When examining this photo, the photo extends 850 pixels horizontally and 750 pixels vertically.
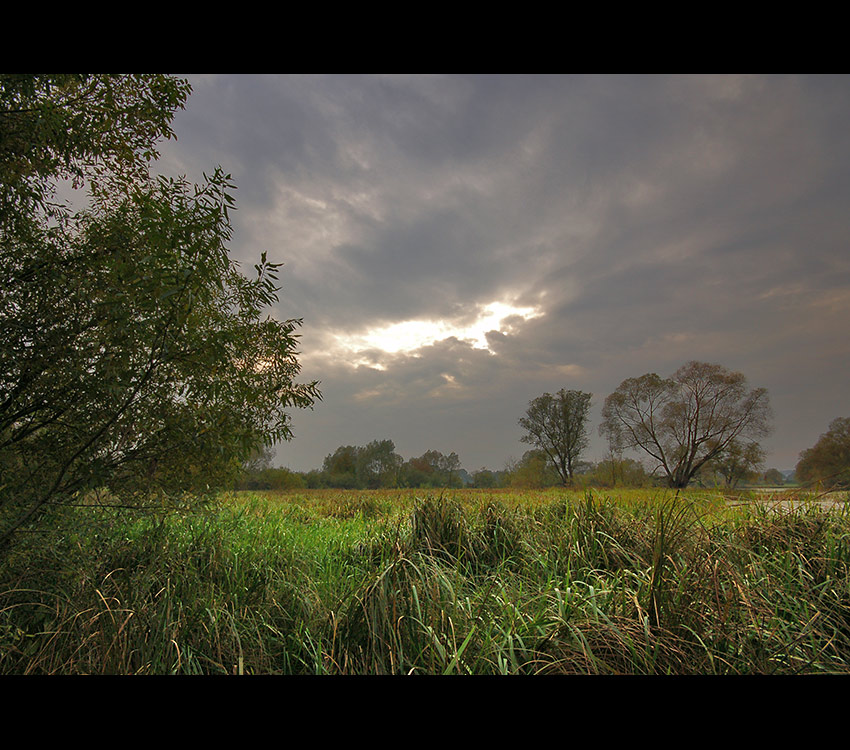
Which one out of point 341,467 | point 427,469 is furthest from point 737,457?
point 341,467

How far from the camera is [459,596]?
9.45 feet

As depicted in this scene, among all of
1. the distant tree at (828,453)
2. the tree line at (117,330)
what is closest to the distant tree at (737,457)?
the distant tree at (828,453)

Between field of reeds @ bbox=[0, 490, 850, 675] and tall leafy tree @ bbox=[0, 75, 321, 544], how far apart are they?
64 centimetres

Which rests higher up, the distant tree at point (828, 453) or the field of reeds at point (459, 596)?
the distant tree at point (828, 453)

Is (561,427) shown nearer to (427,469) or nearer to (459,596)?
(427,469)

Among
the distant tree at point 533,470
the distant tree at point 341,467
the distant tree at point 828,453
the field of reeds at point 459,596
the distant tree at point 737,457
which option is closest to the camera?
the field of reeds at point 459,596

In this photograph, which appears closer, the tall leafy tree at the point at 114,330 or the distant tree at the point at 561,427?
the tall leafy tree at the point at 114,330

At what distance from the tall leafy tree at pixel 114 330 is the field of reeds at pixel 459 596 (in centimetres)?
64

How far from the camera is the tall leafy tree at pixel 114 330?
2742mm

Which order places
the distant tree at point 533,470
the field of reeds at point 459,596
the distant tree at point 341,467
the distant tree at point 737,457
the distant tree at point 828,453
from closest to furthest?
the field of reeds at point 459,596
the distant tree at point 828,453
the distant tree at point 737,457
the distant tree at point 533,470
the distant tree at point 341,467

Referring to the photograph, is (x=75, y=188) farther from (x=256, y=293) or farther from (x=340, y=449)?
(x=340, y=449)

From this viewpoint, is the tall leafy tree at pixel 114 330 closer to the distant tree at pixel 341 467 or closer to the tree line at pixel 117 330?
the tree line at pixel 117 330
